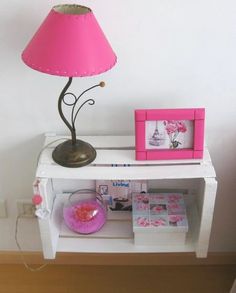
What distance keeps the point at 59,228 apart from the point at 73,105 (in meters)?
0.45

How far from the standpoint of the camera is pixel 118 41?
143cm

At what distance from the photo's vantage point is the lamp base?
145 cm

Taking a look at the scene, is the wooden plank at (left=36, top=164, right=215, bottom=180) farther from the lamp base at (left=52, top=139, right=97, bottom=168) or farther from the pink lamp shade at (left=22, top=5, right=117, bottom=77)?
the pink lamp shade at (left=22, top=5, right=117, bottom=77)

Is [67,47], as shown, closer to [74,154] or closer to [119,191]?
[74,154]

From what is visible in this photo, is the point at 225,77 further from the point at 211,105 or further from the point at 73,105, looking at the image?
the point at 73,105

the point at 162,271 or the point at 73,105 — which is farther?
the point at 162,271

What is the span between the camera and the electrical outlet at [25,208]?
180 cm

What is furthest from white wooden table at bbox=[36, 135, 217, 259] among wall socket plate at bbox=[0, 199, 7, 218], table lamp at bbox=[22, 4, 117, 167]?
table lamp at bbox=[22, 4, 117, 167]

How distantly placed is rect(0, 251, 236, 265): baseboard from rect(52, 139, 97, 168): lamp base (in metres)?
0.67

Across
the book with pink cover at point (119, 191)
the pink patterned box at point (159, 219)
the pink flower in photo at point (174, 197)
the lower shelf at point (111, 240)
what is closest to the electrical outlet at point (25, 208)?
the lower shelf at point (111, 240)

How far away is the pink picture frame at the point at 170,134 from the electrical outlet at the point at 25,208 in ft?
1.88

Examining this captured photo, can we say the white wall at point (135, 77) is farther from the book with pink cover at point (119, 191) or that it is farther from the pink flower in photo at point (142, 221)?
the pink flower in photo at point (142, 221)

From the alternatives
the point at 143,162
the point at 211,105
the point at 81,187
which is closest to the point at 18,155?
the point at 81,187

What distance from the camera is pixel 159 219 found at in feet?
5.25
